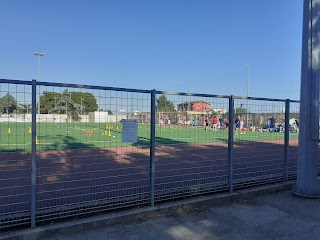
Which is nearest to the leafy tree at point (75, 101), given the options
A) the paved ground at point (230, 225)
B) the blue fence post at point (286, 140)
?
the paved ground at point (230, 225)

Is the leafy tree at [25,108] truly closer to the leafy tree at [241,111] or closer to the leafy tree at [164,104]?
the leafy tree at [164,104]

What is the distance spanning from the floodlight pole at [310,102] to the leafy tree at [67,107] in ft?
15.5

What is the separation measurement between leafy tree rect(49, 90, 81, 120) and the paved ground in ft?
5.83

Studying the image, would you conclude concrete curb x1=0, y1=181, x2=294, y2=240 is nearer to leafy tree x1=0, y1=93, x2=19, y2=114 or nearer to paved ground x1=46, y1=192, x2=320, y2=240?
paved ground x1=46, y1=192, x2=320, y2=240

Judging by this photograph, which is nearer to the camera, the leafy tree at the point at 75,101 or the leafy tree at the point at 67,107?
the leafy tree at the point at 75,101

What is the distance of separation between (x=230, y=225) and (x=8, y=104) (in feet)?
12.5

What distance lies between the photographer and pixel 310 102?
20.9 ft

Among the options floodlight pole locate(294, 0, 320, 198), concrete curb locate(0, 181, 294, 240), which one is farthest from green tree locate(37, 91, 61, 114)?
floodlight pole locate(294, 0, 320, 198)

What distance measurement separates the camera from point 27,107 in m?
4.31

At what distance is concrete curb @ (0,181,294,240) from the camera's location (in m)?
4.10

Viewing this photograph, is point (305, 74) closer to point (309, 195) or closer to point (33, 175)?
point (309, 195)

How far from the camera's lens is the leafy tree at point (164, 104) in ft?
17.9

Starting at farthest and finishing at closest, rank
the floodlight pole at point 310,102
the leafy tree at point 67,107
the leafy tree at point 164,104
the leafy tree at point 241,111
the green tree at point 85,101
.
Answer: the leafy tree at point 241,111, the floodlight pole at point 310,102, the leafy tree at point 164,104, the green tree at point 85,101, the leafy tree at point 67,107

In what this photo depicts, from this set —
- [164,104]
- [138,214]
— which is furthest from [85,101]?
[138,214]
